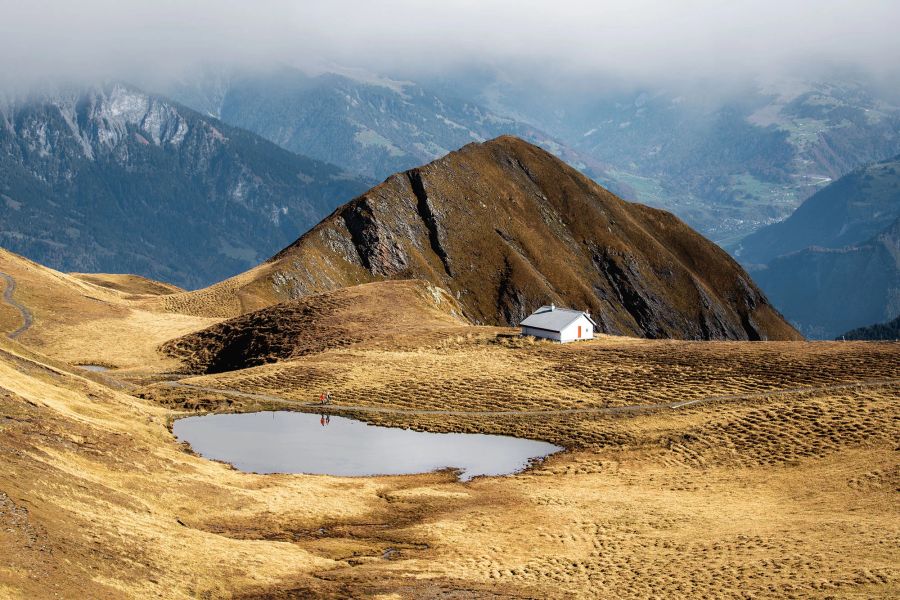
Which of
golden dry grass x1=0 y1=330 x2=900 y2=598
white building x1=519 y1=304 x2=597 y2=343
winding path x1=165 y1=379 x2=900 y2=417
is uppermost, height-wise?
white building x1=519 y1=304 x2=597 y2=343

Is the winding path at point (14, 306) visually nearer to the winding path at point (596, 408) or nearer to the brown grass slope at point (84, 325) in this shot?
the brown grass slope at point (84, 325)

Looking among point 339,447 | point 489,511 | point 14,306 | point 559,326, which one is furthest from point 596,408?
point 14,306

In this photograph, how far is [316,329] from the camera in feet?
394

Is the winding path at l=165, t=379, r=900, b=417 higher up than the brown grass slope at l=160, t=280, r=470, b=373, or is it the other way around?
the brown grass slope at l=160, t=280, r=470, b=373

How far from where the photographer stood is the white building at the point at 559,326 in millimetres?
110375

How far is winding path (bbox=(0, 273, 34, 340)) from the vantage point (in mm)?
124025

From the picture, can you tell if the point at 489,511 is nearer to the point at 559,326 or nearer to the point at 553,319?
the point at 559,326

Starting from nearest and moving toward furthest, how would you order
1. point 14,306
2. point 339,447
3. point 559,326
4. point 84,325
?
point 339,447 < point 559,326 < point 84,325 < point 14,306

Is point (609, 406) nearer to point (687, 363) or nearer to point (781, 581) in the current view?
point (687, 363)

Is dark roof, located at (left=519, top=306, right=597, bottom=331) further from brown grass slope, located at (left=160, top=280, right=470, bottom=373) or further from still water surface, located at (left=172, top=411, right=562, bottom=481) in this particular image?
still water surface, located at (left=172, top=411, right=562, bottom=481)

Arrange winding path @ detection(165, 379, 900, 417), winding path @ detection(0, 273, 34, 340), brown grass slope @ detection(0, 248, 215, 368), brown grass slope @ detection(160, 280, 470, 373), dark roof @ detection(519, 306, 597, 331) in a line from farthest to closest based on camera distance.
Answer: winding path @ detection(0, 273, 34, 340) → brown grass slope @ detection(0, 248, 215, 368) → brown grass slope @ detection(160, 280, 470, 373) → dark roof @ detection(519, 306, 597, 331) → winding path @ detection(165, 379, 900, 417)

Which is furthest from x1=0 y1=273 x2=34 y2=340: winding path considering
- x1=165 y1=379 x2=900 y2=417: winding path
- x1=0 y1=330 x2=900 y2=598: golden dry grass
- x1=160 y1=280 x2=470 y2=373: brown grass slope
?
x1=165 y1=379 x2=900 y2=417: winding path

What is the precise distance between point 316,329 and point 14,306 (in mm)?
50552

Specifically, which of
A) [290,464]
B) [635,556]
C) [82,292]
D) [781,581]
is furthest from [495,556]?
[82,292]
